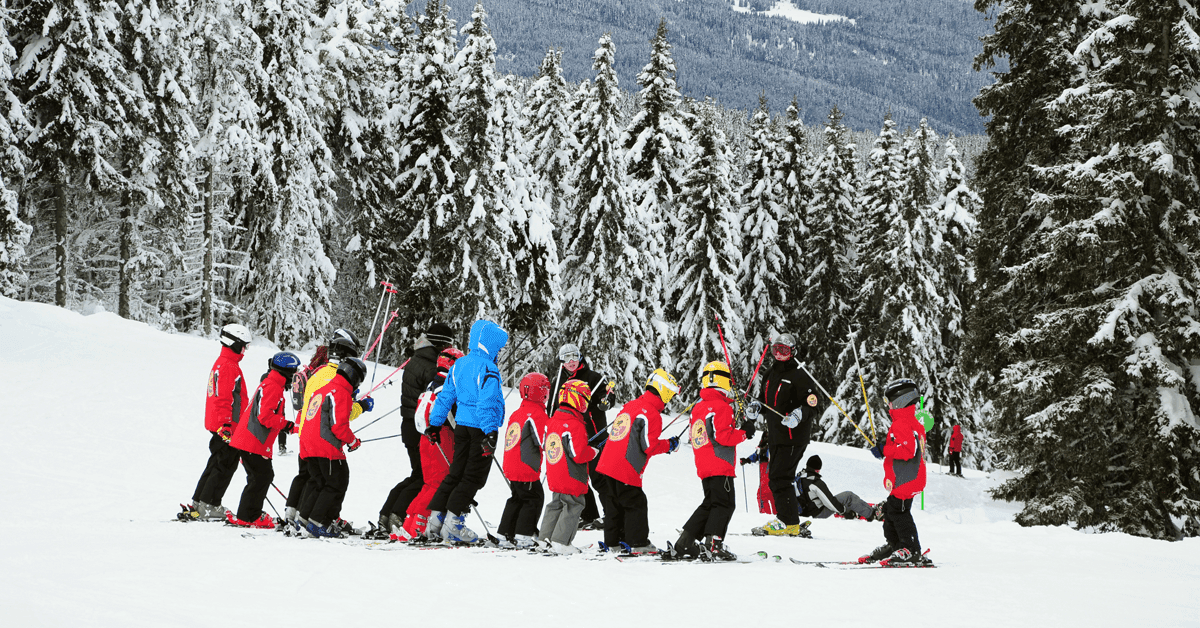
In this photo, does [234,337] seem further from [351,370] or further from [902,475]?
[902,475]

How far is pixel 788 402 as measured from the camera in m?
10.1

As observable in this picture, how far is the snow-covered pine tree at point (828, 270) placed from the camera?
3462 cm

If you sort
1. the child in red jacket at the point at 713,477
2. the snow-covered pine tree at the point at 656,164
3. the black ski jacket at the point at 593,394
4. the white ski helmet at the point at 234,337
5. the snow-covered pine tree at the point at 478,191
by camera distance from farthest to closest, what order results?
the snow-covered pine tree at the point at 656,164 → the snow-covered pine tree at the point at 478,191 → the white ski helmet at the point at 234,337 → the black ski jacket at the point at 593,394 → the child in red jacket at the point at 713,477

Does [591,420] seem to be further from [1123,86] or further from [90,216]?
[90,216]

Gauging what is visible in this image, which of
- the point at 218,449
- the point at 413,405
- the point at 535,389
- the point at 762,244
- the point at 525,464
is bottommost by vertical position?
the point at 525,464

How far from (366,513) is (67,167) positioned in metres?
17.9

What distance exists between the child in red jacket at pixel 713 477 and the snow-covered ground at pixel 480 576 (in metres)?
0.38

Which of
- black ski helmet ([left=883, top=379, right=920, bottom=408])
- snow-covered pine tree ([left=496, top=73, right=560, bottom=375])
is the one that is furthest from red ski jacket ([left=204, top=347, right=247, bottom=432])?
snow-covered pine tree ([left=496, top=73, right=560, bottom=375])

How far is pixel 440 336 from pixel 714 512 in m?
3.22

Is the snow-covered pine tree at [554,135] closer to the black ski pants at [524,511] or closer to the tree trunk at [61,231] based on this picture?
the tree trunk at [61,231]

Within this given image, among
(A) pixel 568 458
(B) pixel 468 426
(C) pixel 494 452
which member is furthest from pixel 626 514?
(B) pixel 468 426

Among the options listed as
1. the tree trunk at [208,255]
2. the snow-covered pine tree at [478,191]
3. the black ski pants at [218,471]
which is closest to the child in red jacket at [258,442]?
the black ski pants at [218,471]

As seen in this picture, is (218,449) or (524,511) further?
(218,449)

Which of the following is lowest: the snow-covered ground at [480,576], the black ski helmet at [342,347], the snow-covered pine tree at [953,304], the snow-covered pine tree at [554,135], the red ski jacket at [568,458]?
the snow-covered ground at [480,576]
